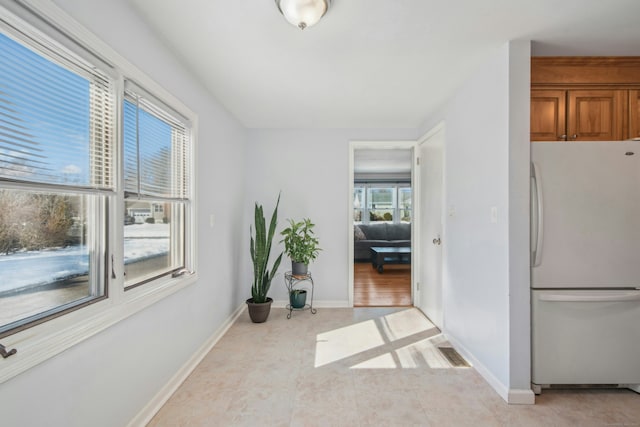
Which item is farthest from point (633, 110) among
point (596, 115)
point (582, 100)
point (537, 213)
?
point (537, 213)

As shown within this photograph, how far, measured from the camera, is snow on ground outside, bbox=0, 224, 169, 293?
3.56ft

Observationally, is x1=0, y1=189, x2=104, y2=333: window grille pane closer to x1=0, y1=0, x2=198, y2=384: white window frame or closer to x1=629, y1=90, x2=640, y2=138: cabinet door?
x1=0, y1=0, x2=198, y2=384: white window frame

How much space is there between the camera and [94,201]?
1488 mm

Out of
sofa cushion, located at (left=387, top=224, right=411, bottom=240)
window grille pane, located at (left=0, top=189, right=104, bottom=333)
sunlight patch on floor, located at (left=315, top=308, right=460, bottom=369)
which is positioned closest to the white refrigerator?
sunlight patch on floor, located at (left=315, top=308, right=460, bottom=369)

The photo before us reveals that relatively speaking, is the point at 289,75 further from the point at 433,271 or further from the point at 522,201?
the point at 433,271

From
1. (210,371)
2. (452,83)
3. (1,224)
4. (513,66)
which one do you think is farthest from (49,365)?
(452,83)

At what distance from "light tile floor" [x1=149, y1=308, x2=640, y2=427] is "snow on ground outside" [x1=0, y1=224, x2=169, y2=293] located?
40.3 inches

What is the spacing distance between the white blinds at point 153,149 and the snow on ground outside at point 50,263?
0.28 meters

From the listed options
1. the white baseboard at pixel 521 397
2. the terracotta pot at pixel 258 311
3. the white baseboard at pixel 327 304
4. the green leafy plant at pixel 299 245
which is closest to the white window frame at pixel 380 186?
the white baseboard at pixel 327 304

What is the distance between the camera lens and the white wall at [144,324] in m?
1.18

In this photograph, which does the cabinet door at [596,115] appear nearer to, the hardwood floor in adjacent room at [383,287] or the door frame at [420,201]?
the door frame at [420,201]

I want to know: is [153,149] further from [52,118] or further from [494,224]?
[494,224]

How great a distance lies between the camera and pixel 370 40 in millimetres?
1943

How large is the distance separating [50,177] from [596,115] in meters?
3.24
